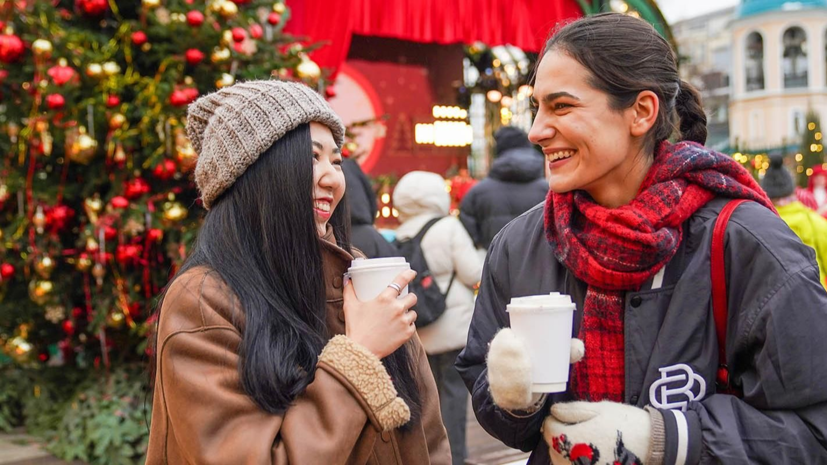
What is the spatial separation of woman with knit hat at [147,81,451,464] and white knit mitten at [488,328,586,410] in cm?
33

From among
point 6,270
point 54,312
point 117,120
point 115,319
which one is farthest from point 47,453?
point 117,120

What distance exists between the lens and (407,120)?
13.9m

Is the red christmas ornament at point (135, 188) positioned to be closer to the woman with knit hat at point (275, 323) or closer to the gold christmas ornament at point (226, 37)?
the gold christmas ornament at point (226, 37)

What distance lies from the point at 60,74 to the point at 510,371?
4317mm

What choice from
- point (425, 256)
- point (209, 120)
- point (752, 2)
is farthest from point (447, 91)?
point (752, 2)

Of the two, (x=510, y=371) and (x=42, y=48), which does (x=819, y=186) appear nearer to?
(x=42, y=48)

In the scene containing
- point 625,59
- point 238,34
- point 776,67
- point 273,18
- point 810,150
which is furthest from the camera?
point 776,67

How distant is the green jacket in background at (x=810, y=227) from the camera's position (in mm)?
5438

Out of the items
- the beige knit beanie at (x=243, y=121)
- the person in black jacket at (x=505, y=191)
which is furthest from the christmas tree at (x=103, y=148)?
the beige knit beanie at (x=243, y=121)

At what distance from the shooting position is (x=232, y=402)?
1708mm

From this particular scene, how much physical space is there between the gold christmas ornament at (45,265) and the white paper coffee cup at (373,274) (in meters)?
3.95

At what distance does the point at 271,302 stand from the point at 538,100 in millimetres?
814

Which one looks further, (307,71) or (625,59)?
(307,71)

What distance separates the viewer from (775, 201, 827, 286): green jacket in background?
544 centimetres
